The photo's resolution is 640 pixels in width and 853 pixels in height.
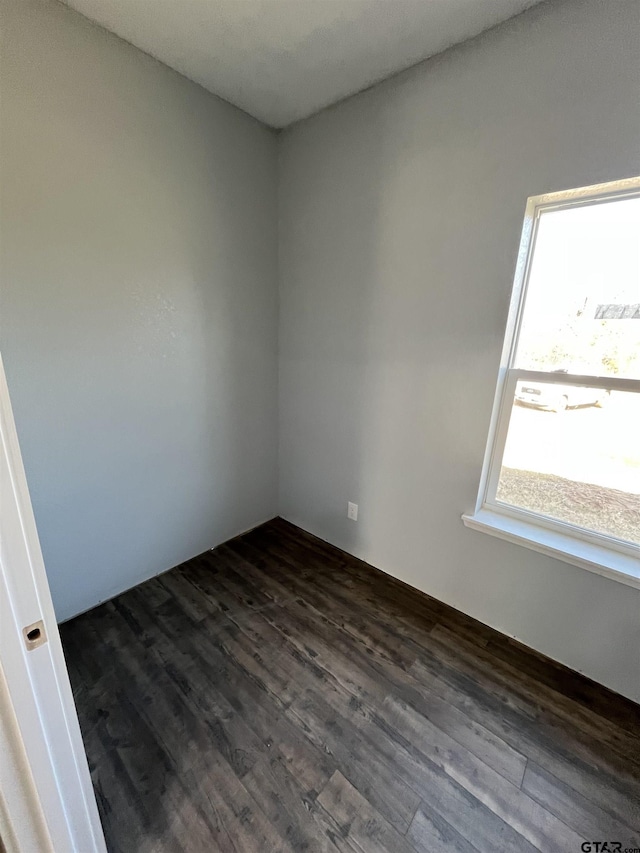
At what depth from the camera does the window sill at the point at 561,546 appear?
4.82 ft

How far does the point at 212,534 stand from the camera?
96.3 inches

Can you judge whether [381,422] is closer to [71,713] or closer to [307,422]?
[307,422]

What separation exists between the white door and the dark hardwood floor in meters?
0.55

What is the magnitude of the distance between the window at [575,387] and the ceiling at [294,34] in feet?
2.57

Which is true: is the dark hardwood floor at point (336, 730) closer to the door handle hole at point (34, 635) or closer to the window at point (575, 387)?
the window at point (575, 387)

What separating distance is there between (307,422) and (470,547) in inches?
48.9

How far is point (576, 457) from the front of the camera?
5.26 ft

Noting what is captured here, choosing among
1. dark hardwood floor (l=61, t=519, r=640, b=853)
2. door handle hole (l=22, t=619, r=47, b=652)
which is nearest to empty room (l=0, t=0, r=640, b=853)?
dark hardwood floor (l=61, t=519, r=640, b=853)

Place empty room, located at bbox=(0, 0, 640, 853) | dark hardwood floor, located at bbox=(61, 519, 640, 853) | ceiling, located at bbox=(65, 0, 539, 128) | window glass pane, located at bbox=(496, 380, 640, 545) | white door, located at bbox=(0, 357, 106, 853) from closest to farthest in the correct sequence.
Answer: white door, located at bbox=(0, 357, 106, 853)
dark hardwood floor, located at bbox=(61, 519, 640, 853)
empty room, located at bbox=(0, 0, 640, 853)
ceiling, located at bbox=(65, 0, 539, 128)
window glass pane, located at bbox=(496, 380, 640, 545)

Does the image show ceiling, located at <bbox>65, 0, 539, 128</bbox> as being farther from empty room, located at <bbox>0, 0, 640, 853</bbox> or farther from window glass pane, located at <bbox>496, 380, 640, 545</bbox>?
window glass pane, located at <bbox>496, 380, 640, 545</bbox>

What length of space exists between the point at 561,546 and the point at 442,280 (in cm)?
132

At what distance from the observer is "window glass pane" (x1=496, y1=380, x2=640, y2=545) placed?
4.86 ft

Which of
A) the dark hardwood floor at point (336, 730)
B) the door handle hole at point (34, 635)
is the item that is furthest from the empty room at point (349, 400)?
the door handle hole at point (34, 635)

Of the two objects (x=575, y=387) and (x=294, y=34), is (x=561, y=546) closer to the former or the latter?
(x=575, y=387)
